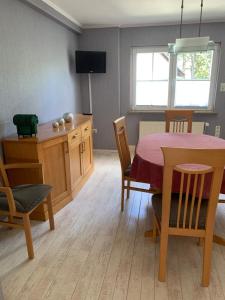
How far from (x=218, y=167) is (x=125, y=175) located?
1.20 metres

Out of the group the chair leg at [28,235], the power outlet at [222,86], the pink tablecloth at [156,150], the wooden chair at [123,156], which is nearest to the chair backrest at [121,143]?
the wooden chair at [123,156]

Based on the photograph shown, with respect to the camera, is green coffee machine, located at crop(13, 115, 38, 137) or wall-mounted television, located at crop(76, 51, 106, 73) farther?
wall-mounted television, located at crop(76, 51, 106, 73)

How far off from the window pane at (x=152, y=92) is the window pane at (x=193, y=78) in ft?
0.71

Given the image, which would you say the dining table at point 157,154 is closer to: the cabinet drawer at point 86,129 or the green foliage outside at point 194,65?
the cabinet drawer at point 86,129

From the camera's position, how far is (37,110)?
291 cm

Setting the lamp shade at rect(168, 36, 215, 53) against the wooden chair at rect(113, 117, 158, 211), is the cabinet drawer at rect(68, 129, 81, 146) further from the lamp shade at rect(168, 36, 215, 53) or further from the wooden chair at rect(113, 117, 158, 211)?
the lamp shade at rect(168, 36, 215, 53)

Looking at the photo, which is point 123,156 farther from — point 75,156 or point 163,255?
point 163,255

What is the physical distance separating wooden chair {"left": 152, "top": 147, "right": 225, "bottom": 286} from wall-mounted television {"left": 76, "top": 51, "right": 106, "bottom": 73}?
2.94 m

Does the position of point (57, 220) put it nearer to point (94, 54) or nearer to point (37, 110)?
point (37, 110)

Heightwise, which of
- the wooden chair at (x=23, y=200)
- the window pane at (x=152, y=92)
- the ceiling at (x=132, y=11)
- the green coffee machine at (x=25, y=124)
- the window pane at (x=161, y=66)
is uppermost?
the ceiling at (x=132, y=11)

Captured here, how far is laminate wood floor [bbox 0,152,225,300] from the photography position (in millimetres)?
1563

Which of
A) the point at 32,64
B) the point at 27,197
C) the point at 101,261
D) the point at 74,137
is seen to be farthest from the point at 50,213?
the point at 32,64

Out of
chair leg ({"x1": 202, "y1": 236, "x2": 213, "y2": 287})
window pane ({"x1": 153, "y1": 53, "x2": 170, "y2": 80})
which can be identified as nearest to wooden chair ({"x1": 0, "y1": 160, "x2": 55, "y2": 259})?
chair leg ({"x1": 202, "y1": 236, "x2": 213, "y2": 287})

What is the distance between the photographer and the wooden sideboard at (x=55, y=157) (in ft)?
7.21
